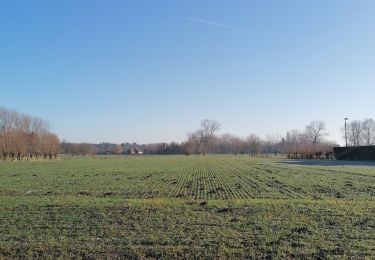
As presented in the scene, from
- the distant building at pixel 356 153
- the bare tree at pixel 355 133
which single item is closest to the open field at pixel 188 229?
the distant building at pixel 356 153

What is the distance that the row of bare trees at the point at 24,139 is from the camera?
11194 cm

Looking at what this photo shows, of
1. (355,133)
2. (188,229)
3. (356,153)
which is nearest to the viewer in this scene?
(188,229)

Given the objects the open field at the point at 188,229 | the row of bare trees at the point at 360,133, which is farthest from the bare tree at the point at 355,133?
the open field at the point at 188,229

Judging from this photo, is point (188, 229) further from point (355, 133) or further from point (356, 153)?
point (355, 133)

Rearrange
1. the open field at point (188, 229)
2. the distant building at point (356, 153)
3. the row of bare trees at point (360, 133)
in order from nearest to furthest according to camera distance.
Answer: the open field at point (188, 229)
the distant building at point (356, 153)
the row of bare trees at point (360, 133)

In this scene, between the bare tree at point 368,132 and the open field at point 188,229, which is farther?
the bare tree at point 368,132

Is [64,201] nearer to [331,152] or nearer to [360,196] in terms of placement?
[360,196]

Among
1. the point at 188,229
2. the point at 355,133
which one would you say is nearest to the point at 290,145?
the point at 355,133

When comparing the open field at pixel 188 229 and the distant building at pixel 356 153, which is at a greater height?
the distant building at pixel 356 153

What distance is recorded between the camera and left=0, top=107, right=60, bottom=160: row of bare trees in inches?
4407

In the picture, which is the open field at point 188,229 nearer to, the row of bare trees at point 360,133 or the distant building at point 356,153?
the distant building at point 356,153

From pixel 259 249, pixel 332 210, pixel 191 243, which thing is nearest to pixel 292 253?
pixel 259 249

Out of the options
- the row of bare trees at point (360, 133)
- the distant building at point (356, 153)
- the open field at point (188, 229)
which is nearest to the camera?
the open field at point (188, 229)

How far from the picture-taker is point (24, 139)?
120 meters
